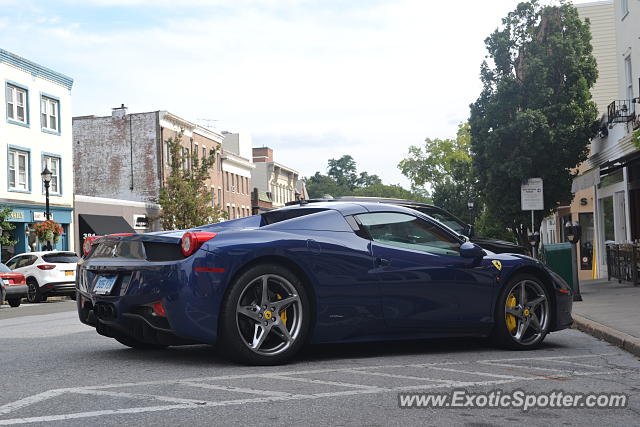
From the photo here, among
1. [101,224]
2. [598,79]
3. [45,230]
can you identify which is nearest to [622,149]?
[598,79]

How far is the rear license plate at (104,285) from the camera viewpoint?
7.17m

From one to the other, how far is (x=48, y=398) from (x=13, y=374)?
4.18 ft

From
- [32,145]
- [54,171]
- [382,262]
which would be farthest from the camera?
[54,171]

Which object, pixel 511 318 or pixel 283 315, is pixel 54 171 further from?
pixel 283 315

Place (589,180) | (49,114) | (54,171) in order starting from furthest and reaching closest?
(49,114) → (54,171) → (589,180)

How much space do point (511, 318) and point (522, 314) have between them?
0.11 m

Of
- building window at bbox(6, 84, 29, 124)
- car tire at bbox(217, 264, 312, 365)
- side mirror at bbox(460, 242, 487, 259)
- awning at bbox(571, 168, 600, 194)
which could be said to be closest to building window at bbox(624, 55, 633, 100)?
awning at bbox(571, 168, 600, 194)

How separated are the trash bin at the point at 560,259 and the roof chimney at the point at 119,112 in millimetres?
42778

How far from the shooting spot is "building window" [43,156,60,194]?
39.8 metres

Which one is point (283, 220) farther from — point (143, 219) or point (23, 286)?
point (143, 219)

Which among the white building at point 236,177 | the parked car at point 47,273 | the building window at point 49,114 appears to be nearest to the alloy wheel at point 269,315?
the parked car at point 47,273

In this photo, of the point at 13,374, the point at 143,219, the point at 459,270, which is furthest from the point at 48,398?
the point at 143,219

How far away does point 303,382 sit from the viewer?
6.12 metres

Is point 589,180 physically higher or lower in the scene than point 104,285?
higher
